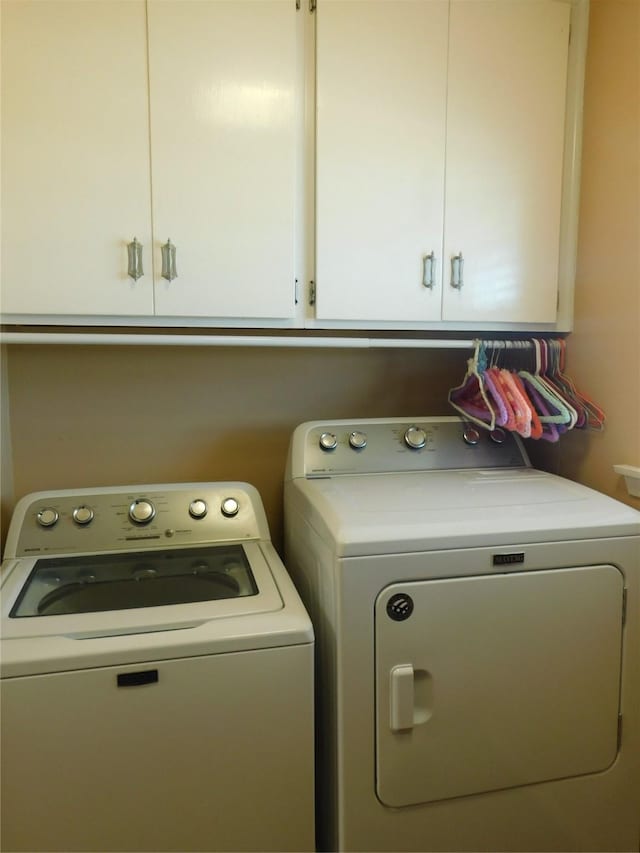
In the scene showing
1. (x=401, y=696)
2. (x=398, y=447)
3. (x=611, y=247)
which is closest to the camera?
(x=401, y=696)

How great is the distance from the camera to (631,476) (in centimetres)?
153

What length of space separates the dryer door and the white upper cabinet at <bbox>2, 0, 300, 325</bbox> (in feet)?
2.95

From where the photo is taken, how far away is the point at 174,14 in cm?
137

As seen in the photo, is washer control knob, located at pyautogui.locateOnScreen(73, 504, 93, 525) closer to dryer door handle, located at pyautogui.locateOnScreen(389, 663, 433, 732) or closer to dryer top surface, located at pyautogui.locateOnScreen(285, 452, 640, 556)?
dryer top surface, located at pyautogui.locateOnScreen(285, 452, 640, 556)

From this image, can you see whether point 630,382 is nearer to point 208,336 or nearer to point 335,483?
point 335,483

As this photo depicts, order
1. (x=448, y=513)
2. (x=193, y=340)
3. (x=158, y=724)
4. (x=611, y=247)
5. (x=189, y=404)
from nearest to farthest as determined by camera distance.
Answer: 1. (x=158, y=724)
2. (x=448, y=513)
3. (x=193, y=340)
4. (x=611, y=247)
5. (x=189, y=404)

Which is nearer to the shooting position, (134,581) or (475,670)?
(475,670)

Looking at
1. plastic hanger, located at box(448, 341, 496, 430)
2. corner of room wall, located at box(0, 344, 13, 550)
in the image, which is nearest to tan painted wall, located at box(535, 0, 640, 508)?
plastic hanger, located at box(448, 341, 496, 430)

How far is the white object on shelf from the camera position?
1.51 meters

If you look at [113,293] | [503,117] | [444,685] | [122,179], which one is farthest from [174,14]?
[444,685]

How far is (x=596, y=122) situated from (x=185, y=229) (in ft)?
4.00

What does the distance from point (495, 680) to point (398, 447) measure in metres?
0.70

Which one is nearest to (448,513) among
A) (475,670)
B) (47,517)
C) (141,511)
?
(475,670)

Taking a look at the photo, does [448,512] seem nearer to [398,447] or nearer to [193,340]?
[398,447]
